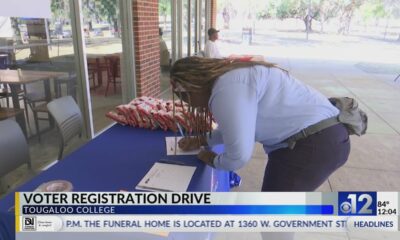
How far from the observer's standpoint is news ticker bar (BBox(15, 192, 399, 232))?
1.29m

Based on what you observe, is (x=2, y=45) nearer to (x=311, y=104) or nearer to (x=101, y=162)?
(x=101, y=162)

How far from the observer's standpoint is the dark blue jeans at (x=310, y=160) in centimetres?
152

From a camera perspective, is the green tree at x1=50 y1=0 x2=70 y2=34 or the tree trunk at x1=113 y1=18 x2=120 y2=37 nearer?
the green tree at x1=50 y1=0 x2=70 y2=34

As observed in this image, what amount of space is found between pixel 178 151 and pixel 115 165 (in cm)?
39

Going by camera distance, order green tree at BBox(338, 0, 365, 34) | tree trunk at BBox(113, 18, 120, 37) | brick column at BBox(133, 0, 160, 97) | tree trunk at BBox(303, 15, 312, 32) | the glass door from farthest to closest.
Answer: tree trunk at BBox(303, 15, 312, 32) < green tree at BBox(338, 0, 365, 34) < brick column at BBox(133, 0, 160, 97) < tree trunk at BBox(113, 18, 120, 37) < the glass door

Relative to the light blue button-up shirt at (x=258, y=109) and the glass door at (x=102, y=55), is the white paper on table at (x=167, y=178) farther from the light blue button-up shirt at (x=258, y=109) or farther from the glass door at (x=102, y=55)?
the glass door at (x=102, y=55)

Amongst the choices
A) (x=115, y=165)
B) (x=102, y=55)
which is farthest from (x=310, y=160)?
(x=102, y=55)

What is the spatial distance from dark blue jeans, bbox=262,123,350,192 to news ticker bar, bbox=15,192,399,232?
0.06 meters

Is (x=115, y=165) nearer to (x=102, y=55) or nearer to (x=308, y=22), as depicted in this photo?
(x=102, y=55)

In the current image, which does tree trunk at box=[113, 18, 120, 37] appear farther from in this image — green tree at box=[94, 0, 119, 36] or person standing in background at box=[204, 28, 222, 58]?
person standing in background at box=[204, 28, 222, 58]

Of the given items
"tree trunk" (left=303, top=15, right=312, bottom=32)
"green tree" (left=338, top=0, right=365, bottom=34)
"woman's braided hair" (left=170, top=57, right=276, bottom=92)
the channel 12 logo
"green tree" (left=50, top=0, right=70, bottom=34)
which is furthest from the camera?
"tree trunk" (left=303, top=15, right=312, bottom=32)

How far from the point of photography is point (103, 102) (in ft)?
15.0

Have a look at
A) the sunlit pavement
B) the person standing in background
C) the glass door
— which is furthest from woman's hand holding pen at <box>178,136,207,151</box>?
the person standing in background

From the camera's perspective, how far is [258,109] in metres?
1.45
